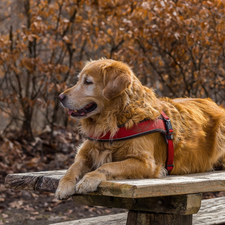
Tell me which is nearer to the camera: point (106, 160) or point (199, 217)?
point (106, 160)

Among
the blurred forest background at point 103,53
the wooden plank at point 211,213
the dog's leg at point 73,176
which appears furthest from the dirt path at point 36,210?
the dog's leg at point 73,176

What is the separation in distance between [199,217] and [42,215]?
248 cm

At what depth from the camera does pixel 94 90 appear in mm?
2590

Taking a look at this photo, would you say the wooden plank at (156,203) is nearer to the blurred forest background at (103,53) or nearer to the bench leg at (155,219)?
the bench leg at (155,219)

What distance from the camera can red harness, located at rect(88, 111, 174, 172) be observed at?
2.40m

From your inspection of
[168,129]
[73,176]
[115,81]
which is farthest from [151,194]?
[115,81]

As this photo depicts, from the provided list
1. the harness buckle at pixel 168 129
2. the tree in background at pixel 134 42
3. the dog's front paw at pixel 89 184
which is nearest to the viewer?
the dog's front paw at pixel 89 184

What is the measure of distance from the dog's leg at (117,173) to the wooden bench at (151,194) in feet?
0.22

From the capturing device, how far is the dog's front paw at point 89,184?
1950 millimetres

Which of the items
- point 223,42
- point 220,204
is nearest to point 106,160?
point 220,204

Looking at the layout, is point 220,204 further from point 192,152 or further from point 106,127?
point 106,127

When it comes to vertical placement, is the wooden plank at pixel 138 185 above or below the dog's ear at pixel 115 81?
below

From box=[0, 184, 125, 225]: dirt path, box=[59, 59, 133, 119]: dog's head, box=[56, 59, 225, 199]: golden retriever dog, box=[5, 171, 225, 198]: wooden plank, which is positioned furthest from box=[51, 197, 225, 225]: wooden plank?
box=[0, 184, 125, 225]: dirt path

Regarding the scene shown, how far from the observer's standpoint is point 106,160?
2.47 meters
